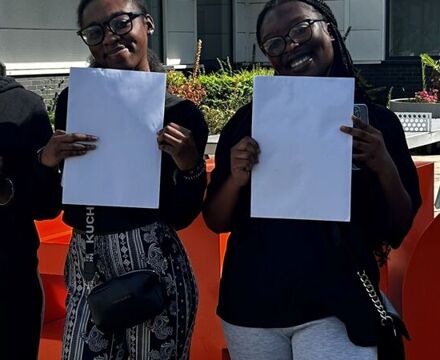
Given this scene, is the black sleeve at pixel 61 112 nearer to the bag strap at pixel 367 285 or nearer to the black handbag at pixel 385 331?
the bag strap at pixel 367 285

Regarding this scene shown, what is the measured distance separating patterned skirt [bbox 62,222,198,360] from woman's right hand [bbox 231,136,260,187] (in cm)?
37

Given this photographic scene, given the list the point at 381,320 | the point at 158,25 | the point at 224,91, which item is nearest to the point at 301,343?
the point at 381,320

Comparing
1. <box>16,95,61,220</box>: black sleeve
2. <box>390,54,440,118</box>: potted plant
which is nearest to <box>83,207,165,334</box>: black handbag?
<box>16,95,61,220</box>: black sleeve

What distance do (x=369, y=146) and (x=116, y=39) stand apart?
0.81 m

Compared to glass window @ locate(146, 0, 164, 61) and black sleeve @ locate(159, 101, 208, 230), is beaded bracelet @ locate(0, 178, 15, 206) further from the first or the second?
glass window @ locate(146, 0, 164, 61)

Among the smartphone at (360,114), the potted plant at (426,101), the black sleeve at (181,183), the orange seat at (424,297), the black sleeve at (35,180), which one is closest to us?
the smartphone at (360,114)

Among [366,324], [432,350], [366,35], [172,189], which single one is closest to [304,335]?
[366,324]

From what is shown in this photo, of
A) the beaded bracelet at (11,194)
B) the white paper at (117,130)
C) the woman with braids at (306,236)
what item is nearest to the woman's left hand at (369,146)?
the woman with braids at (306,236)

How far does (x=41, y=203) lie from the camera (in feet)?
8.68

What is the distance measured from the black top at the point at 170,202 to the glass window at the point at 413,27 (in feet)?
48.1

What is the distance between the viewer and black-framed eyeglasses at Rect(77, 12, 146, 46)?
2.42 meters

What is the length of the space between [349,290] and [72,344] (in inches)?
32.2

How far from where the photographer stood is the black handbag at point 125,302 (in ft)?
7.55

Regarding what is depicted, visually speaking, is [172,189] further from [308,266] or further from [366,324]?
[366,324]
